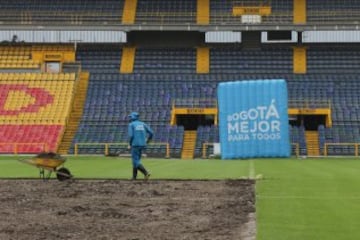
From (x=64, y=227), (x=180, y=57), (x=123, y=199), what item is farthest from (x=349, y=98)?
(x=64, y=227)

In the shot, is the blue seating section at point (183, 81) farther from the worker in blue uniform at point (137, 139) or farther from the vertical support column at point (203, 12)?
the worker in blue uniform at point (137, 139)

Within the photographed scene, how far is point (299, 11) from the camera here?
169 feet

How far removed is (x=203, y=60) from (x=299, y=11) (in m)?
8.03

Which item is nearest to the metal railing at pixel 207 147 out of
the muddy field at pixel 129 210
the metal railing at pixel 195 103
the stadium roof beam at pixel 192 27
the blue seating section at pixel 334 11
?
the metal railing at pixel 195 103

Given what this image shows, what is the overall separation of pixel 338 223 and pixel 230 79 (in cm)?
3929

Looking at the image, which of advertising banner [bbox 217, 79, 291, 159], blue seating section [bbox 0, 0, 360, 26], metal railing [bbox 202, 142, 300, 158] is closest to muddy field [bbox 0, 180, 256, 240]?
advertising banner [bbox 217, 79, 291, 159]

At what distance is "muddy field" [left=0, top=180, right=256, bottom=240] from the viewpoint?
362 inches

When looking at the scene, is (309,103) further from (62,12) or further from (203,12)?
(62,12)

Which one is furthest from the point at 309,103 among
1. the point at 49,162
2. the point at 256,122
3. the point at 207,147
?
the point at 49,162

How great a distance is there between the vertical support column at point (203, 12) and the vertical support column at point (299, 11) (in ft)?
21.0

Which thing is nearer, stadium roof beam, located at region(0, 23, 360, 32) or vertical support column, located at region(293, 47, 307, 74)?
stadium roof beam, located at region(0, 23, 360, 32)

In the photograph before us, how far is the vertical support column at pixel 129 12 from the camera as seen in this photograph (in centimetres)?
5162

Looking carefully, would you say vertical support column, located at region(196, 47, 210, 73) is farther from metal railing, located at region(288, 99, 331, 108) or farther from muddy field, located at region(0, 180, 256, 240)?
muddy field, located at region(0, 180, 256, 240)

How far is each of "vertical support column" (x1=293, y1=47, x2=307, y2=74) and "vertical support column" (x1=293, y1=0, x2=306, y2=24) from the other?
2251mm
